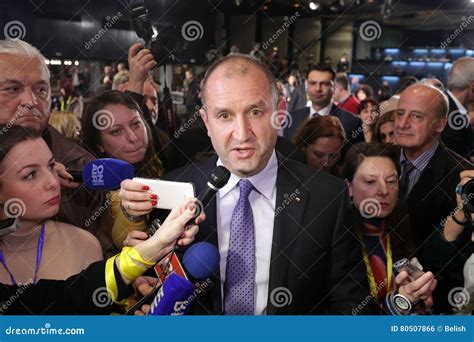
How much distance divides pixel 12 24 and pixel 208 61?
623mm

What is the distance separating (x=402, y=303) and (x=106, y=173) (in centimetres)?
85

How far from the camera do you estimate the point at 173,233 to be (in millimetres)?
1057

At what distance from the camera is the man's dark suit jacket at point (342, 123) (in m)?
1.82

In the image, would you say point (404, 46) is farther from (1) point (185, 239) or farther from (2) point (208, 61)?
(1) point (185, 239)

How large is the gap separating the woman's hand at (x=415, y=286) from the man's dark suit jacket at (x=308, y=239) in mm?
106

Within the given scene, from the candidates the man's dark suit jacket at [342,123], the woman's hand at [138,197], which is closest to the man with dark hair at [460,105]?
the man's dark suit jacket at [342,123]

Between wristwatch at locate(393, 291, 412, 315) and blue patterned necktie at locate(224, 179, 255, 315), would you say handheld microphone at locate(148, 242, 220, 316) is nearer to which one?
blue patterned necktie at locate(224, 179, 255, 315)

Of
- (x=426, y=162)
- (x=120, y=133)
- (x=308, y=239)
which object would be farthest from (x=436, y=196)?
(x=120, y=133)

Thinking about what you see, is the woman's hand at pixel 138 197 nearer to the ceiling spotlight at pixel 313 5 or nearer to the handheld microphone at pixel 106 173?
the handheld microphone at pixel 106 173

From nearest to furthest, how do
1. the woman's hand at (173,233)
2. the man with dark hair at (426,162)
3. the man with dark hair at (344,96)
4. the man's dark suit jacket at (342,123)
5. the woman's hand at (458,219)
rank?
1. the woman's hand at (173,233)
2. the woman's hand at (458,219)
3. the man with dark hair at (426,162)
4. the man's dark suit jacket at (342,123)
5. the man with dark hair at (344,96)

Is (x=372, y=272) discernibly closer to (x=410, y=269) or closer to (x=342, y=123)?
(x=410, y=269)

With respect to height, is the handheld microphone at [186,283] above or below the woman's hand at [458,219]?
below

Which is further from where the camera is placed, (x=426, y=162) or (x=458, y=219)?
(x=426, y=162)
